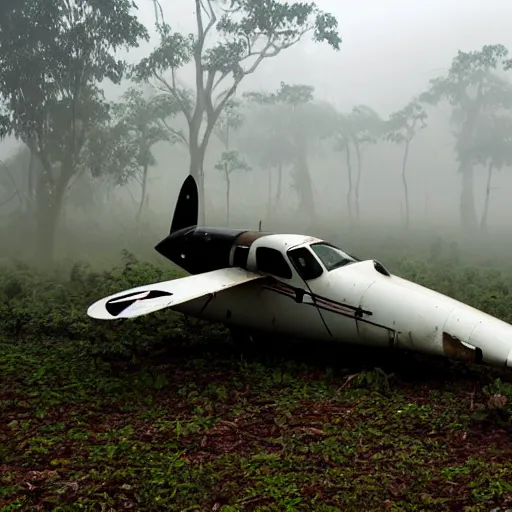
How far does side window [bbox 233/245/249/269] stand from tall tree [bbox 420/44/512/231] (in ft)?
114

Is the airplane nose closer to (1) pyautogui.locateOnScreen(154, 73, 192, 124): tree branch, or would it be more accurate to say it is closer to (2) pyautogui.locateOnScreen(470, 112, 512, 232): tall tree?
(1) pyautogui.locateOnScreen(154, 73, 192, 124): tree branch

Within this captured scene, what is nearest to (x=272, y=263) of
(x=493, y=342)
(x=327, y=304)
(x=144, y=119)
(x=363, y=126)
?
(x=327, y=304)

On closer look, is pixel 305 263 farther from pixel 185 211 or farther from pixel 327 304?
pixel 185 211

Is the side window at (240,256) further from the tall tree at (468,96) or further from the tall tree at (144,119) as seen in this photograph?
the tall tree at (468,96)

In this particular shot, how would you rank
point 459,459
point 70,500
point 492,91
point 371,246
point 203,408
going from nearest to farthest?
1. point 70,500
2. point 459,459
3. point 203,408
4. point 371,246
5. point 492,91

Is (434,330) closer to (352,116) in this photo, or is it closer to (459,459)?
(459,459)

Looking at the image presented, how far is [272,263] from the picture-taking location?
25.8 feet

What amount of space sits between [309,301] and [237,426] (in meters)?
2.29

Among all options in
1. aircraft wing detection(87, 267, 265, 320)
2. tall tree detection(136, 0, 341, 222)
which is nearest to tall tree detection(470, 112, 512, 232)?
tall tree detection(136, 0, 341, 222)

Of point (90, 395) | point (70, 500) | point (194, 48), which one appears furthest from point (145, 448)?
point (194, 48)

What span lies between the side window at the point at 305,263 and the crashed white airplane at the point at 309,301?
0.01 metres

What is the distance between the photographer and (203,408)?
20.3ft

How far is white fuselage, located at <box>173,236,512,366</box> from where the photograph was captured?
20.5 ft

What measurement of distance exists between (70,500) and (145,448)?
37.7 inches
